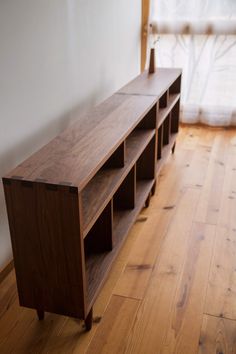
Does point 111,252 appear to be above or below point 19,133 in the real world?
below

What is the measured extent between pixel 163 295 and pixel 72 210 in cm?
67

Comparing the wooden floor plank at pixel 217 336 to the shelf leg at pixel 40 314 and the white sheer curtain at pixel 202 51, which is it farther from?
the white sheer curtain at pixel 202 51

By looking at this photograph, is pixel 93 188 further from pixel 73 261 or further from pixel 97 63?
pixel 97 63

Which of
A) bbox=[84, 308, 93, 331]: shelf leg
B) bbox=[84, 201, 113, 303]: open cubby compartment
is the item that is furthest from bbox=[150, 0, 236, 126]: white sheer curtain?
bbox=[84, 308, 93, 331]: shelf leg

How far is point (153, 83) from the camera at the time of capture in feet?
7.79

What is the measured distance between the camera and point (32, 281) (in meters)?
1.34

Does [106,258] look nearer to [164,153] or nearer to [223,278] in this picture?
[223,278]

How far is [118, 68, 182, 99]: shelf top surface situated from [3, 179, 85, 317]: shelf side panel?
3.69 feet

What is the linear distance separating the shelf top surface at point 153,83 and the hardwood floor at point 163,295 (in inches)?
24.9

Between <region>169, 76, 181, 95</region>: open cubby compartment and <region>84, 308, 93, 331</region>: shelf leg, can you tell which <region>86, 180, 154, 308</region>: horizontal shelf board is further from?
<region>169, 76, 181, 95</region>: open cubby compartment

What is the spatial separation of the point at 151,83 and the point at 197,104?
3.87ft

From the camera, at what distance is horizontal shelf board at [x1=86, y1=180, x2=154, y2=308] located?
1.42 m

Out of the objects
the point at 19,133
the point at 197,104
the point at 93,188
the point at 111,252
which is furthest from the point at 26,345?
the point at 197,104

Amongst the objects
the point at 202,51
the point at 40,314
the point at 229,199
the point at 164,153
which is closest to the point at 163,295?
the point at 40,314
